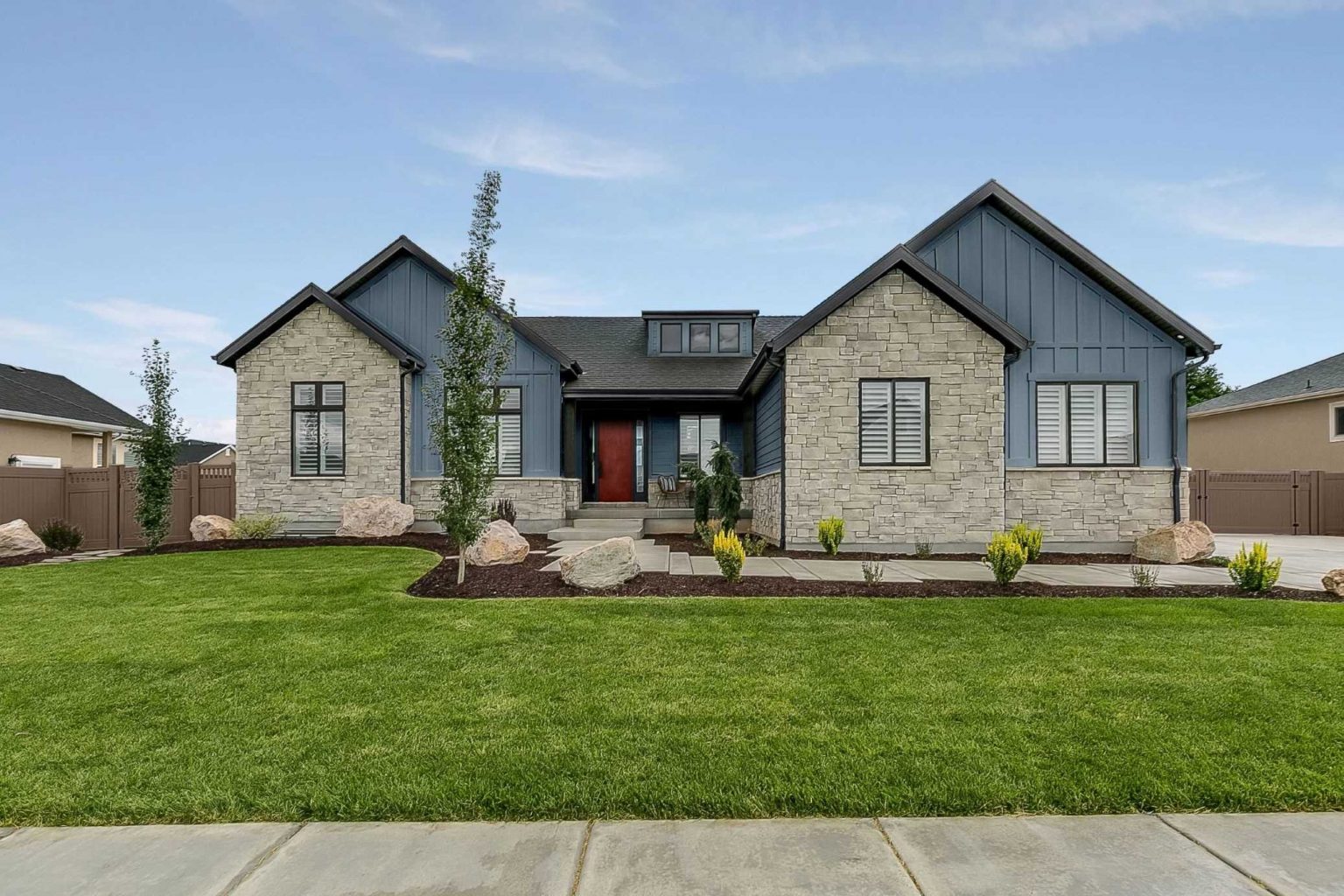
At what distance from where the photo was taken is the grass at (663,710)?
9.10 feet

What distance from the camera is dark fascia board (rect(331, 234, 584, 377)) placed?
46.8 feet

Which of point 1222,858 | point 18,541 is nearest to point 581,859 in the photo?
point 1222,858

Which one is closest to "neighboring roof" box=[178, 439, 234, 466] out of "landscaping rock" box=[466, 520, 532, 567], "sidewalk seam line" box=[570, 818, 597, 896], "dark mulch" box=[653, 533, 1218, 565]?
"landscaping rock" box=[466, 520, 532, 567]

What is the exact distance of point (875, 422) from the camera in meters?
11.6

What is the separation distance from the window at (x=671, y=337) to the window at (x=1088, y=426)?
943 centimetres

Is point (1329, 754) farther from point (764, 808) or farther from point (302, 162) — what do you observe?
point (302, 162)

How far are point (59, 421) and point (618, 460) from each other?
16.3m

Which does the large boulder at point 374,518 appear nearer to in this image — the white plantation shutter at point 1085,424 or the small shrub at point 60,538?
the small shrub at point 60,538

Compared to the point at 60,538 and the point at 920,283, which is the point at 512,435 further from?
the point at 60,538

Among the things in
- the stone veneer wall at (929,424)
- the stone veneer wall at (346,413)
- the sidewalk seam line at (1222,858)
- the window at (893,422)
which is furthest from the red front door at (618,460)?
the sidewalk seam line at (1222,858)

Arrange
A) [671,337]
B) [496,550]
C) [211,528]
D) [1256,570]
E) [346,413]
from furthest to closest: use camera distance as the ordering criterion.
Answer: [671,337] < [346,413] < [211,528] < [496,550] < [1256,570]

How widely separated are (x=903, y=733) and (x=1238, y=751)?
155cm

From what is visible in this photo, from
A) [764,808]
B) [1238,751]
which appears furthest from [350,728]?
[1238,751]

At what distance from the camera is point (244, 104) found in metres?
12.8
